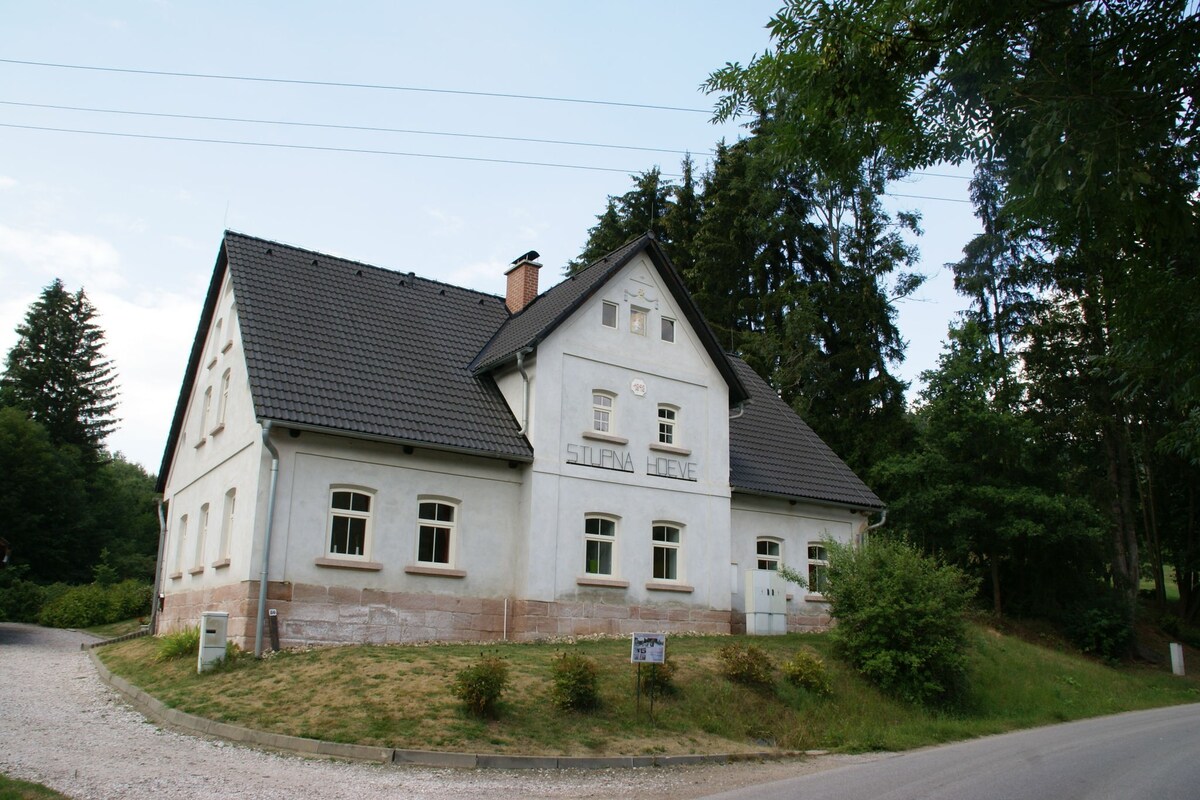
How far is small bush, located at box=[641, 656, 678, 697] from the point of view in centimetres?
1412

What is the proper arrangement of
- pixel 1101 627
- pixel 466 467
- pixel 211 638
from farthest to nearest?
pixel 1101 627
pixel 466 467
pixel 211 638

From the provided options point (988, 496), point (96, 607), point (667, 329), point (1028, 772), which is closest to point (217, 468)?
point (667, 329)

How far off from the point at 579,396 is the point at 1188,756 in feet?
41.6

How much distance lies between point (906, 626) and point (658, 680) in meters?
5.59

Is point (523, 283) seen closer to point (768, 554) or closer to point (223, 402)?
point (223, 402)

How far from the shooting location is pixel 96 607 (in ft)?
112

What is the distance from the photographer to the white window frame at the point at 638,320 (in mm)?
22359

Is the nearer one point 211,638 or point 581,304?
point 211,638

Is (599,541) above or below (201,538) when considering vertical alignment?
above

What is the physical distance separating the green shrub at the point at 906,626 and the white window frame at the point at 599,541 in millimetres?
4928

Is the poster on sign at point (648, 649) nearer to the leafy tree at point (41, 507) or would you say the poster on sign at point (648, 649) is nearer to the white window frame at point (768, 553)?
the white window frame at point (768, 553)

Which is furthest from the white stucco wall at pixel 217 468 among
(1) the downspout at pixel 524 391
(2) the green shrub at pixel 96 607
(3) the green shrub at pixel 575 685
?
(2) the green shrub at pixel 96 607

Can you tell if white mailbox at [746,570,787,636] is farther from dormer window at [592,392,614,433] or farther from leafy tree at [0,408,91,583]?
leafy tree at [0,408,91,583]

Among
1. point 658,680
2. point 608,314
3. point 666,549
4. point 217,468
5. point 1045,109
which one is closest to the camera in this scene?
point 1045,109
